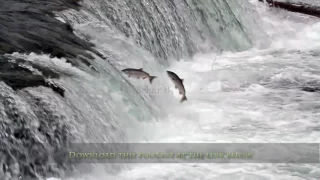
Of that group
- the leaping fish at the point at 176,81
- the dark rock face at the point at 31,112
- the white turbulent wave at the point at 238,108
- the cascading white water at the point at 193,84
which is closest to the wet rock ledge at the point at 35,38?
the dark rock face at the point at 31,112

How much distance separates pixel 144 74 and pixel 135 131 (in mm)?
843

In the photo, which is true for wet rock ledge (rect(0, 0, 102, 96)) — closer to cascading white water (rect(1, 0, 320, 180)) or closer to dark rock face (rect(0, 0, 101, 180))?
dark rock face (rect(0, 0, 101, 180))

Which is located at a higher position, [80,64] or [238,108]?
[80,64]

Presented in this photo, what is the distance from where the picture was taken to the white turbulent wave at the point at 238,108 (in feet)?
16.3

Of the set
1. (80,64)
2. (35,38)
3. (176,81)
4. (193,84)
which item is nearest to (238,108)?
(176,81)

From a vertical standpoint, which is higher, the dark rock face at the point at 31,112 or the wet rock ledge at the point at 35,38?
the wet rock ledge at the point at 35,38

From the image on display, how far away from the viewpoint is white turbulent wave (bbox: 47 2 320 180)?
4.96m

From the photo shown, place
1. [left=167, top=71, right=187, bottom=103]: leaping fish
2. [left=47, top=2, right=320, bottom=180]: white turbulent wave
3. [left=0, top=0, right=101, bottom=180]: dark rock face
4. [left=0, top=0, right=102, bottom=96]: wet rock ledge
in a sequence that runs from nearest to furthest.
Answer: [left=0, top=0, right=101, bottom=180]: dark rock face < [left=47, top=2, right=320, bottom=180]: white turbulent wave < [left=0, top=0, right=102, bottom=96]: wet rock ledge < [left=167, top=71, right=187, bottom=103]: leaping fish

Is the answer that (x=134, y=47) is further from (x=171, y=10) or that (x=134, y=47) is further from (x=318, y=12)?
(x=318, y=12)

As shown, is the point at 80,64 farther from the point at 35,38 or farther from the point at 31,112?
the point at 31,112

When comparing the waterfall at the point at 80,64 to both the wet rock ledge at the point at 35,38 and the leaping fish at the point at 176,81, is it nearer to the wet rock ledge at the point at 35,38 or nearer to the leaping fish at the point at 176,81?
the wet rock ledge at the point at 35,38

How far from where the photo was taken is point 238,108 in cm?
671

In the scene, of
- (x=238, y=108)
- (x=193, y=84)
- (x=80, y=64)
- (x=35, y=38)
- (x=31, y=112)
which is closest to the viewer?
(x=31, y=112)

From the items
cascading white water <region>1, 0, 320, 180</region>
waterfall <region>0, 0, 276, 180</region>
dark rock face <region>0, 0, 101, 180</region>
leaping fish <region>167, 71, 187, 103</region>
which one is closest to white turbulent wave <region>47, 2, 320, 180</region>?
cascading white water <region>1, 0, 320, 180</region>
